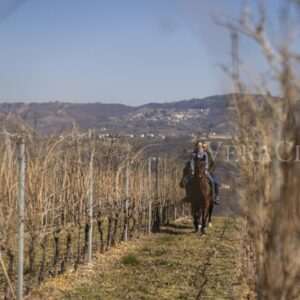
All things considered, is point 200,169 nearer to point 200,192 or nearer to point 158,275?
point 200,192

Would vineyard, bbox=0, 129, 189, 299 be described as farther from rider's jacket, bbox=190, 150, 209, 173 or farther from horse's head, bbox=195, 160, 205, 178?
horse's head, bbox=195, 160, 205, 178

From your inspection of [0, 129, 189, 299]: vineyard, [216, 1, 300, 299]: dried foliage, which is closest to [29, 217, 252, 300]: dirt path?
[0, 129, 189, 299]: vineyard

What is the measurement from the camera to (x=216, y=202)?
14789 mm

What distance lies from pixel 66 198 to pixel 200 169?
4412 mm

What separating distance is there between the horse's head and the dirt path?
176cm

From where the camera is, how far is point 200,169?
1341 cm

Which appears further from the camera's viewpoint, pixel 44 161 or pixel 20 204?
pixel 44 161

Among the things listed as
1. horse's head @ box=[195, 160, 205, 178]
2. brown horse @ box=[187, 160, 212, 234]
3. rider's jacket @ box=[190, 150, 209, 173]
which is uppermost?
rider's jacket @ box=[190, 150, 209, 173]

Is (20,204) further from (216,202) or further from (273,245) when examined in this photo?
(216,202)

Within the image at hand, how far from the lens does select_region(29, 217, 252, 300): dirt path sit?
7.06 m

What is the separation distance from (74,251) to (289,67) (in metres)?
7.99

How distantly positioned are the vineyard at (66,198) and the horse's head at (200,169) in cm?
145

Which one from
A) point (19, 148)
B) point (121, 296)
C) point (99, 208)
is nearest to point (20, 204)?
point (19, 148)

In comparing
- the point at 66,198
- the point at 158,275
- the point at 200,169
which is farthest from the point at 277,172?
the point at 200,169
